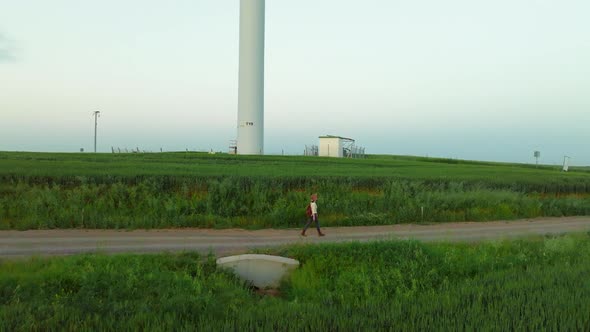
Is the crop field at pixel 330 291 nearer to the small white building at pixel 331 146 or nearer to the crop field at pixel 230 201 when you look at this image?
the crop field at pixel 230 201

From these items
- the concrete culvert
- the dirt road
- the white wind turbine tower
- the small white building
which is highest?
the white wind turbine tower

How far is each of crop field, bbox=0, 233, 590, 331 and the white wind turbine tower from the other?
1718 inches

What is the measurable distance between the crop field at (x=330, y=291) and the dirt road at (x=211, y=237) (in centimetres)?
297

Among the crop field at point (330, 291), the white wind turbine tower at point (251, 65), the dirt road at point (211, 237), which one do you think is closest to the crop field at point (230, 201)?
the dirt road at point (211, 237)

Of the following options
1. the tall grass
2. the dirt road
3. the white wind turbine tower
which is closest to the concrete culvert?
the dirt road

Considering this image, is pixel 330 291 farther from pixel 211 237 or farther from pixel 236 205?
pixel 236 205

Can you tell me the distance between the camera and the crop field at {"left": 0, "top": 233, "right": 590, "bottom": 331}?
231 inches

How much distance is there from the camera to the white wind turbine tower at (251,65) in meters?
56.0

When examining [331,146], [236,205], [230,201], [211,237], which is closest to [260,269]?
[211,237]

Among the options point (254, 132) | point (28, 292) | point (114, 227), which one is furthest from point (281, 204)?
point (254, 132)

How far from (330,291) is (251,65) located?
159 ft

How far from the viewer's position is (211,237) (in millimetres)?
18188

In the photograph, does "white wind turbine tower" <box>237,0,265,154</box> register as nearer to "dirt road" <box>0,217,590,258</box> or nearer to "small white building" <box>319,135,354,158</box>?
"small white building" <box>319,135,354,158</box>

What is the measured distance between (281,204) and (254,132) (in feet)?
118
